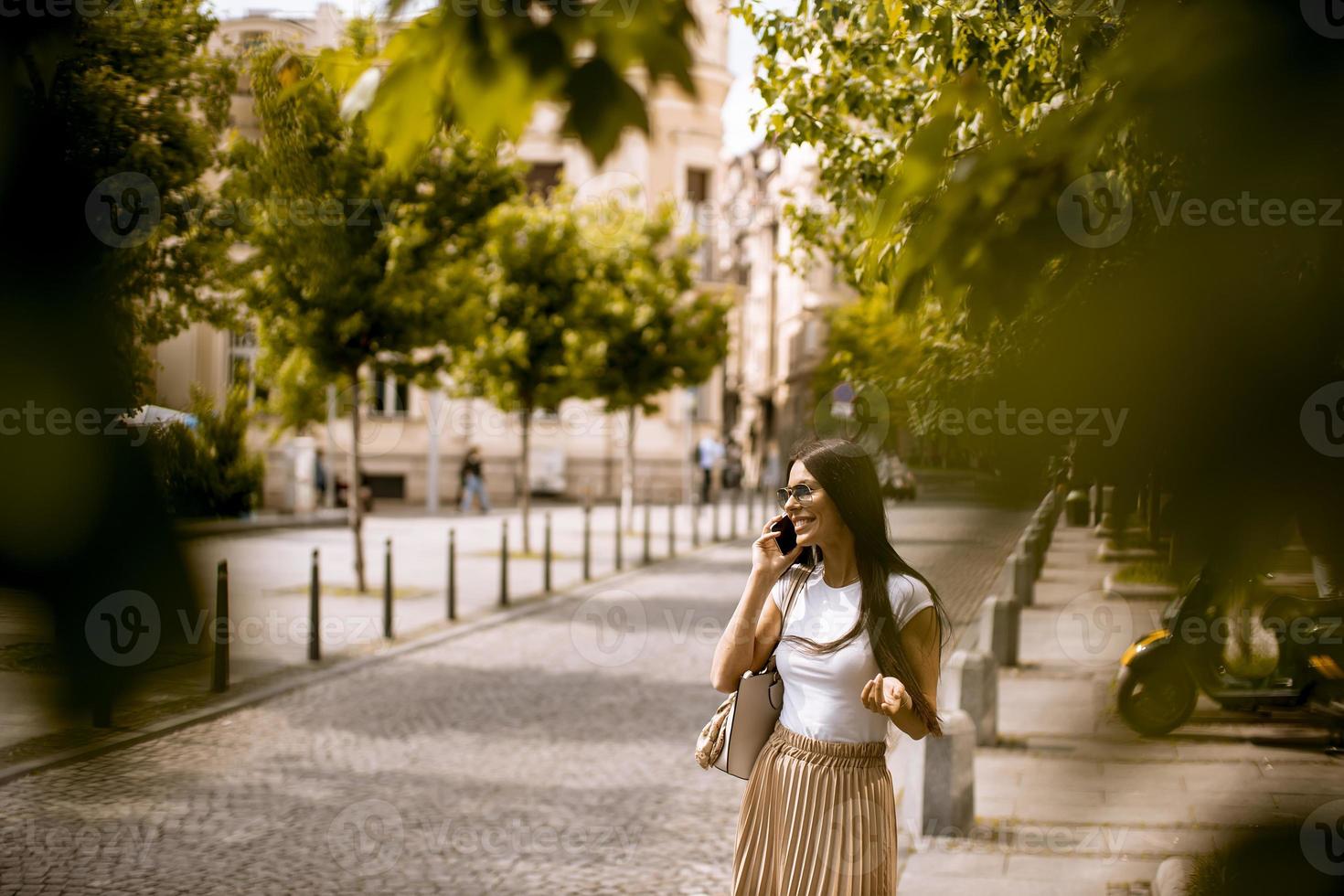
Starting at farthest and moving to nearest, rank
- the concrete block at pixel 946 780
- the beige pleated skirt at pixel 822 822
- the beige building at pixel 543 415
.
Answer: the concrete block at pixel 946 780
the beige pleated skirt at pixel 822 822
the beige building at pixel 543 415

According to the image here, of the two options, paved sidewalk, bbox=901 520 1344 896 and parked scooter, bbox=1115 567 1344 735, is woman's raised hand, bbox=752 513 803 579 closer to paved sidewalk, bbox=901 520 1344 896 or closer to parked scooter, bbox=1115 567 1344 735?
paved sidewalk, bbox=901 520 1344 896

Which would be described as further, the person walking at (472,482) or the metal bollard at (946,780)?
the person walking at (472,482)

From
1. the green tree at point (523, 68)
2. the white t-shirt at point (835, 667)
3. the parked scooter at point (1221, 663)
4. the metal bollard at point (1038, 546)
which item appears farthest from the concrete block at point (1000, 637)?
the green tree at point (523, 68)

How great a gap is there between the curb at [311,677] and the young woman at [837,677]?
1231 millimetres

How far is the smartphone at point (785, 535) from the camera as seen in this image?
10.9ft

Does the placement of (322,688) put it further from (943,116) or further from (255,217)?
(943,116)

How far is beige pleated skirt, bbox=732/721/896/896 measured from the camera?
329 centimetres

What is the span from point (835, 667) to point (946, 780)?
3260mm

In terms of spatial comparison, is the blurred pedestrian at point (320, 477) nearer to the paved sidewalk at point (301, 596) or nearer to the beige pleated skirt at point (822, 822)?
the paved sidewalk at point (301, 596)

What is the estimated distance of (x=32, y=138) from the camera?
1692 mm

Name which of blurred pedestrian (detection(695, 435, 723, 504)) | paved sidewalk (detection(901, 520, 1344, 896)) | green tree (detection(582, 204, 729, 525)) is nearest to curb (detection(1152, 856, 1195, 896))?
paved sidewalk (detection(901, 520, 1344, 896))

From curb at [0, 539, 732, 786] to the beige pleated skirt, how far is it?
1.24 m

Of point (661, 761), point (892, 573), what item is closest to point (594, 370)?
point (661, 761)

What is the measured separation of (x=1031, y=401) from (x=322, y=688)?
9046mm
